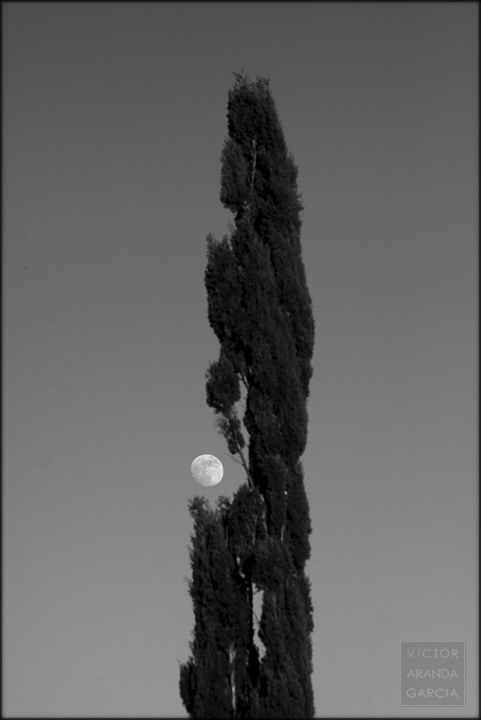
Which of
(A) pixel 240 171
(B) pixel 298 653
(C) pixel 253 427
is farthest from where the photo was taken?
(A) pixel 240 171

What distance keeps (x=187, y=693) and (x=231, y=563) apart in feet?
6.29

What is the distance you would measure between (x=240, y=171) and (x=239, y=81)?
6.54 ft

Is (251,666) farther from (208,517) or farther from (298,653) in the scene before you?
(208,517)

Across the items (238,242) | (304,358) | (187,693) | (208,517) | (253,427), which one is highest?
(238,242)

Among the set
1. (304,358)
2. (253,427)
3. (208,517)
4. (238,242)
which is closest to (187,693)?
(208,517)

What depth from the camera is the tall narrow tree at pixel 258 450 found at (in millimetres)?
15008

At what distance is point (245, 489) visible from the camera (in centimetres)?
1596

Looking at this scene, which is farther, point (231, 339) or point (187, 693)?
point (231, 339)

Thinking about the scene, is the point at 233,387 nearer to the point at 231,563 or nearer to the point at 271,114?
the point at 231,563

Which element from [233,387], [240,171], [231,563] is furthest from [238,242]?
[231,563]

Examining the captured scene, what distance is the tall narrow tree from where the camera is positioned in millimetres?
15008

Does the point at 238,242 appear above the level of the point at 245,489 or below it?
above

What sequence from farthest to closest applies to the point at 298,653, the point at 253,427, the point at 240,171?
the point at 240,171
the point at 253,427
the point at 298,653

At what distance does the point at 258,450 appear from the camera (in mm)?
16094
